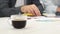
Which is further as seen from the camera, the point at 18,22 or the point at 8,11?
the point at 8,11

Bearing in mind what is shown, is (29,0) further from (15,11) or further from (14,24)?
(14,24)

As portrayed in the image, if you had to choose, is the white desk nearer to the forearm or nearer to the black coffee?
the black coffee

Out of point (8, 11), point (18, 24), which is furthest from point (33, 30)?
point (8, 11)

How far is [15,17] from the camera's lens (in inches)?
32.8

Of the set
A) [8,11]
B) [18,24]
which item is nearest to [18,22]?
[18,24]

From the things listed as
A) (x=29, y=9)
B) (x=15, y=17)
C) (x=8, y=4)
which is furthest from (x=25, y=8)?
(x=15, y=17)

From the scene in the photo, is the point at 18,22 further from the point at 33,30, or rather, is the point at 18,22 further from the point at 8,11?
the point at 8,11

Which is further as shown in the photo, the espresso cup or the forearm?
the forearm

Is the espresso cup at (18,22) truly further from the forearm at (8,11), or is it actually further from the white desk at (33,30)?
the forearm at (8,11)

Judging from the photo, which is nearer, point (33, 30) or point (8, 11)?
point (33, 30)

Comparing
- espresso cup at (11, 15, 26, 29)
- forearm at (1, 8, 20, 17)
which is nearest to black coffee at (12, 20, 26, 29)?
espresso cup at (11, 15, 26, 29)

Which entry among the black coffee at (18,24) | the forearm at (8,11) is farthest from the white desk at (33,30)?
the forearm at (8,11)

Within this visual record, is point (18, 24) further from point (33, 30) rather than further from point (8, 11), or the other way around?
point (8, 11)

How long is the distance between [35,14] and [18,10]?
17 centimetres
